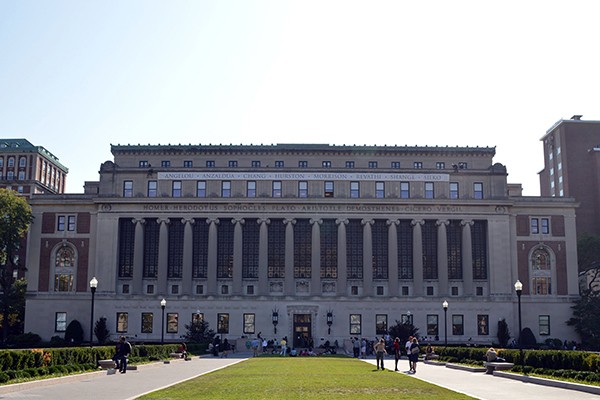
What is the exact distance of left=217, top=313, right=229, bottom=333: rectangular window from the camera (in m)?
89.9

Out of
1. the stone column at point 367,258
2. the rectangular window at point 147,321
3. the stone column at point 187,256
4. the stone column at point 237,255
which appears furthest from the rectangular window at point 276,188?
the rectangular window at point 147,321

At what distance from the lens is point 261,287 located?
298 ft

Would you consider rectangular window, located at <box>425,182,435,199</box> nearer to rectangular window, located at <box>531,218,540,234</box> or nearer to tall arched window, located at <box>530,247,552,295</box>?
rectangular window, located at <box>531,218,540,234</box>

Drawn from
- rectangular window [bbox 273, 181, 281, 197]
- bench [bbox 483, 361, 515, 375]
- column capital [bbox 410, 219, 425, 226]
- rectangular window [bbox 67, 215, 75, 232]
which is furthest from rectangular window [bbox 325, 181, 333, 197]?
bench [bbox 483, 361, 515, 375]

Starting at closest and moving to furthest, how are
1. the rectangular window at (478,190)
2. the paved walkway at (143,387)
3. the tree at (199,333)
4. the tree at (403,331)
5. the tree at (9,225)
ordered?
the paved walkway at (143,387) < the tree at (403,331) < the tree at (199,333) < the tree at (9,225) < the rectangular window at (478,190)

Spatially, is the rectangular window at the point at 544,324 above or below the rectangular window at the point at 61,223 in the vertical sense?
below

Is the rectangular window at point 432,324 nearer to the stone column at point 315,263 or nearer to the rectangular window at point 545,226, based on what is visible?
the stone column at point 315,263

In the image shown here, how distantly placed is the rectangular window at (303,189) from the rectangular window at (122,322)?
88.2 ft

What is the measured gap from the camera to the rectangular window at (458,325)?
89.8 metres

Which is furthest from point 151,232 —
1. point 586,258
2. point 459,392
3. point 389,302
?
point 459,392

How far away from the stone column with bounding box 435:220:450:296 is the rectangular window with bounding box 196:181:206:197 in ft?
100.0

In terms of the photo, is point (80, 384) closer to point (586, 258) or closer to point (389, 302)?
point (389, 302)

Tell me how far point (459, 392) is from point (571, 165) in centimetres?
10874

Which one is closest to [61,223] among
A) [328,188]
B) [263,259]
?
[263,259]
